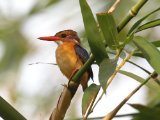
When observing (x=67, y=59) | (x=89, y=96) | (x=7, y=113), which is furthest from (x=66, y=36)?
(x=7, y=113)

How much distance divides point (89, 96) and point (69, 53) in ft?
2.45

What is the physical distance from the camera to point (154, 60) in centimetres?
70

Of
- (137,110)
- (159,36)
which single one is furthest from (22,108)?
(137,110)

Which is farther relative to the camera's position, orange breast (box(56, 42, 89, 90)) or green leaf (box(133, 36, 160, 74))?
orange breast (box(56, 42, 89, 90))

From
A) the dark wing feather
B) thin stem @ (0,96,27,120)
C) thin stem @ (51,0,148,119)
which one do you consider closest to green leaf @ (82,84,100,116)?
thin stem @ (51,0,148,119)

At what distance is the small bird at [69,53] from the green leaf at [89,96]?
204mm

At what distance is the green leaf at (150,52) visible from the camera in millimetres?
690

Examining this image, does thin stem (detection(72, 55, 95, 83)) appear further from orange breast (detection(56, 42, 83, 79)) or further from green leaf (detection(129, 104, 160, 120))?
orange breast (detection(56, 42, 83, 79))

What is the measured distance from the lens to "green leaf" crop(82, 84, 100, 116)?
2.52ft

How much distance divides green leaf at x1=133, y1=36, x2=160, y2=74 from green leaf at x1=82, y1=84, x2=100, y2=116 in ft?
0.42

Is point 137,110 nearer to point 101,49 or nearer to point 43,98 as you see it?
point 101,49

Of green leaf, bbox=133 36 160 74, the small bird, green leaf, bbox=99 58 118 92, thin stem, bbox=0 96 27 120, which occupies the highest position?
green leaf, bbox=133 36 160 74

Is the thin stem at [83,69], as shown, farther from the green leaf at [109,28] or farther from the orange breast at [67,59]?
the orange breast at [67,59]

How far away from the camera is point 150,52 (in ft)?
2.33
